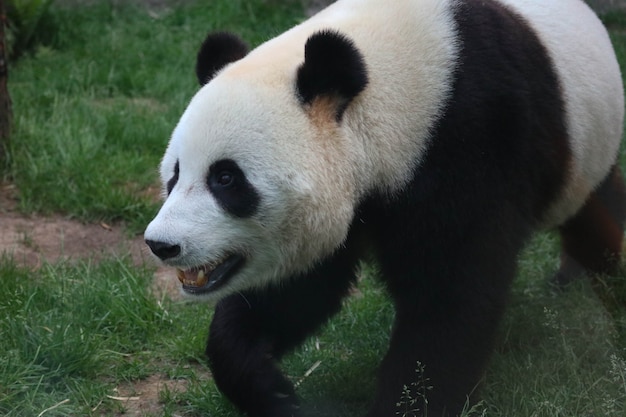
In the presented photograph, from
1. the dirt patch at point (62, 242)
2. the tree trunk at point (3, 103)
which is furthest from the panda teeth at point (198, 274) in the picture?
the tree trunk at point (3, 103)

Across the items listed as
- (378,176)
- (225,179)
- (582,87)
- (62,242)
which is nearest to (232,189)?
(225,179)

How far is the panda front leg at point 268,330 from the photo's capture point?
13.9 feet

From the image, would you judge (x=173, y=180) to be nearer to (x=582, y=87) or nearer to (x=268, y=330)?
(x=268, y=330)

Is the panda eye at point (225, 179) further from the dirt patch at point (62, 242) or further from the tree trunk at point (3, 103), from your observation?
the tree trunk at point (3, 103)

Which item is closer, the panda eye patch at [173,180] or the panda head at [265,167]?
the panda head at [265,167]

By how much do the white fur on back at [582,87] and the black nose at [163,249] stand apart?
1.85 meters

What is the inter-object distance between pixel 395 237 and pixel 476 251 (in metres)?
0.32

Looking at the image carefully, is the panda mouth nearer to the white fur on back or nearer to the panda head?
the panda head

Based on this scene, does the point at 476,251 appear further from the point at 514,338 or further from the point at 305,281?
the point at 514,338

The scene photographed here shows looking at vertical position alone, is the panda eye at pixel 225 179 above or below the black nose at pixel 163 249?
above

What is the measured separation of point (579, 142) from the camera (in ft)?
15.0

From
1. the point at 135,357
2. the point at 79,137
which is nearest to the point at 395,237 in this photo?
the point at 135,357

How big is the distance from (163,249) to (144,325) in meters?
1.56

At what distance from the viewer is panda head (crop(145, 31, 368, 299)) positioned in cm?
373
